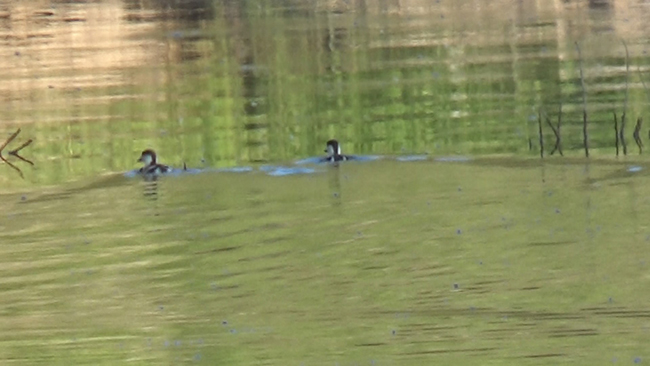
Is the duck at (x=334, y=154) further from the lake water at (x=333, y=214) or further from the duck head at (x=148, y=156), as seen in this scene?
the duck head at (x=148, y=156)

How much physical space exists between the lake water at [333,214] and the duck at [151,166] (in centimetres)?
19

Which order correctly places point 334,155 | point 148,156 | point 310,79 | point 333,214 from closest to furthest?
point 333,214 < point 334,155 < point 148,156 < point 310,79

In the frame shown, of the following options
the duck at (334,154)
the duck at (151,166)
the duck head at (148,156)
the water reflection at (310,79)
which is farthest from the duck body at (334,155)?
the duck head at (148,156)

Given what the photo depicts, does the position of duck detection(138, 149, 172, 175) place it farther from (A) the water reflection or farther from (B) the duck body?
(B) the duck body

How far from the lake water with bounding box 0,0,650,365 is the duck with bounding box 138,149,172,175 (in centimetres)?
19

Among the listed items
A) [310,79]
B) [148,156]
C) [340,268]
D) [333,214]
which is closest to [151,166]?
[148,156]

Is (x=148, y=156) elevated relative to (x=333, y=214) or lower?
elevated

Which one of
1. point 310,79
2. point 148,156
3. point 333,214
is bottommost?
point 333,214

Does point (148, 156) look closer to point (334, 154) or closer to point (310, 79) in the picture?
point (334, 154)

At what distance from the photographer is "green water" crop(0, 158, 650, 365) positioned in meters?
9.73

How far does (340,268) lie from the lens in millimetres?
11859

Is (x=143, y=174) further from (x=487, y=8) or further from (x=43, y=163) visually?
(x=487, y=8)

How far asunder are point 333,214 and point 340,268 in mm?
2255

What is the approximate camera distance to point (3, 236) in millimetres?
14250
